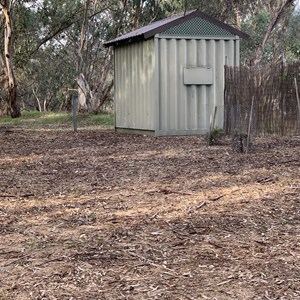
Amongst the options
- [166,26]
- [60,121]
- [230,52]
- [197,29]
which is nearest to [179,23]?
[166,26]

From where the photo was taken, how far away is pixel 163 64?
42.8ft

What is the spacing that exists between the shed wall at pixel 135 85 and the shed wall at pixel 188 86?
0.27 meters

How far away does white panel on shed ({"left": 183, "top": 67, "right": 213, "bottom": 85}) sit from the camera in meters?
13.2

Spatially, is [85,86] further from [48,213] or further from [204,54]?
[48,213]

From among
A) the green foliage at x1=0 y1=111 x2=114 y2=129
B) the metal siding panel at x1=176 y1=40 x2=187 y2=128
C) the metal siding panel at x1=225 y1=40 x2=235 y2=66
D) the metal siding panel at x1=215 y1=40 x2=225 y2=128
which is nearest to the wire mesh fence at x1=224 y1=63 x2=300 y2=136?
the metal siding panel at x1=176 y1=40 x2=187 y2=128

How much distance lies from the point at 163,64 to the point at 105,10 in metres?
15.4

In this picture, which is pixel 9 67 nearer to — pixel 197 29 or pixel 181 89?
pixel 181 89

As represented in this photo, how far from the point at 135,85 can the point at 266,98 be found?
155 inches

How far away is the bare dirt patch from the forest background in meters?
14.2

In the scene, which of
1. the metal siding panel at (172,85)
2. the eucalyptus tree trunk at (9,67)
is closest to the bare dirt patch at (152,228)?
the metal siding panel at (172,85)

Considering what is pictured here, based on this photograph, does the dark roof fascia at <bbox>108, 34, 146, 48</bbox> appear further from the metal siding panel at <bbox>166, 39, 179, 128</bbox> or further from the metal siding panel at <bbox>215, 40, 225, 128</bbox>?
the metal siding panel at <bbox>215, 40, 225, 128</bbox>

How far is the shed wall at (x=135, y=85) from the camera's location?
43.6 ft

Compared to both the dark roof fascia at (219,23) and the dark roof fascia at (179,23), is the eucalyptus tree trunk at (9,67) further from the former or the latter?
the dark roof fascia at (219,23)

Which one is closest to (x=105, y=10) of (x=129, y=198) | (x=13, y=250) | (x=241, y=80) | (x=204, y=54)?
(x=204, y=54)
